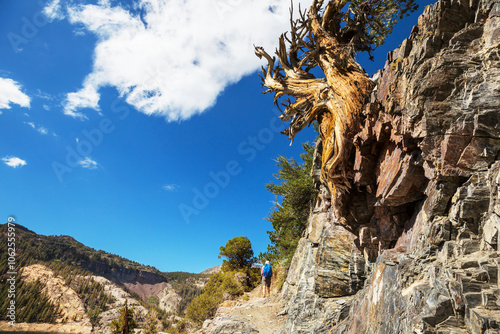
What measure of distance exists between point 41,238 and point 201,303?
119 m

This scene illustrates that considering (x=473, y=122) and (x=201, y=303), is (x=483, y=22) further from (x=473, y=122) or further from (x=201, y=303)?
(x=201, y=303)

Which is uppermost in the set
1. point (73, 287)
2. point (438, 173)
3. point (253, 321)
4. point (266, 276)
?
point (438, 173)

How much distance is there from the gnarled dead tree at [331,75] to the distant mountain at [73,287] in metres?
65.7

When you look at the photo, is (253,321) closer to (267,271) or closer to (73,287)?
(267,271)

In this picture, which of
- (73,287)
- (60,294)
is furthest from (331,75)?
(73,287)

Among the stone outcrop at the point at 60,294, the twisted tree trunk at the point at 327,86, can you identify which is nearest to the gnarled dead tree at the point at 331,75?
the twisted tree trunk at the point at 327,86

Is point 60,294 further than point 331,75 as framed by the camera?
Yes

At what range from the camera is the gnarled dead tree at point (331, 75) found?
7070 millimetres

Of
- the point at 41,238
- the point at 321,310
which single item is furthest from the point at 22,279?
the point at 321,310

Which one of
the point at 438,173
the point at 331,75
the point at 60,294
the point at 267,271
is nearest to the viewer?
the point at 438,173

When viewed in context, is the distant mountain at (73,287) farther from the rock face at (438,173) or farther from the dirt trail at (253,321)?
the rock face at (438,173)

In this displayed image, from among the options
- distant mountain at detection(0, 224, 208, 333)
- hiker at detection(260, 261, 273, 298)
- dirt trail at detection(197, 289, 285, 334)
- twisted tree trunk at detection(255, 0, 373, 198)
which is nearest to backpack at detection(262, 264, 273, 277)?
hiker at detection(260, 261, 273, 298)

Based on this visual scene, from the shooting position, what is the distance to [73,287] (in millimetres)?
94312

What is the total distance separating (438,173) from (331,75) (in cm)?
478
